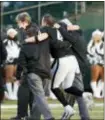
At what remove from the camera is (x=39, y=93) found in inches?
473

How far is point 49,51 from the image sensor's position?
12.1 meters

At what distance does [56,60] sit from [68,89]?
544 mm

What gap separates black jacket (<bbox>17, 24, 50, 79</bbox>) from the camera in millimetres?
11820

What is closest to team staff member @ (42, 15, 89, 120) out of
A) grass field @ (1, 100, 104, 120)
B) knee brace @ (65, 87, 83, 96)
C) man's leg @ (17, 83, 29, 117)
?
knee brace @ (65, 87, 83, 96)

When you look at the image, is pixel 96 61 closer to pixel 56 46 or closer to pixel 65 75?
pixel 65 75

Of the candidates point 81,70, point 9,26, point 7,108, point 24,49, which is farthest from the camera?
point 9,26

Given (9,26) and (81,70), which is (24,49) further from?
(9,26)

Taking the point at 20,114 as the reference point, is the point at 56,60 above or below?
above

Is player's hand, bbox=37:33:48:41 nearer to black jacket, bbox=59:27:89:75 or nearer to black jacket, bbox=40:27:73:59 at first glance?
black jacket, bbox=40:27:73:59

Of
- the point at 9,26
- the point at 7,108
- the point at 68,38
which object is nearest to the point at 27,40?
the point at 68,38

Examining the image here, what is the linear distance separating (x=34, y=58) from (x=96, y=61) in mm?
8128

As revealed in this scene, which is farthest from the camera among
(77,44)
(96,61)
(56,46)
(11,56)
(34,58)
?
(96,61)

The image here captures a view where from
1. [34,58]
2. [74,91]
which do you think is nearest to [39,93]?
[34,58]

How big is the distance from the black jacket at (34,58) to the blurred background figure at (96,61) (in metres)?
7.63
